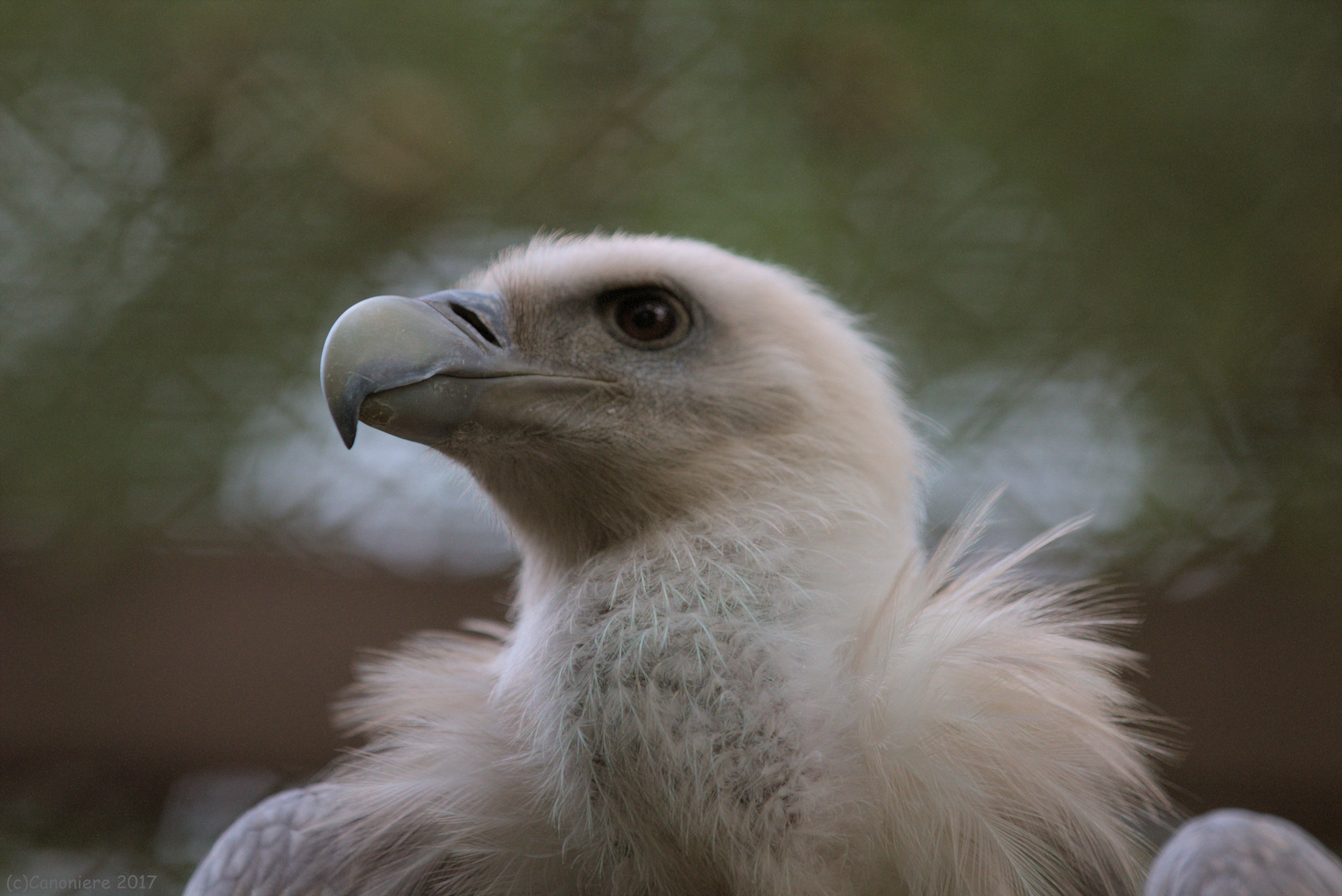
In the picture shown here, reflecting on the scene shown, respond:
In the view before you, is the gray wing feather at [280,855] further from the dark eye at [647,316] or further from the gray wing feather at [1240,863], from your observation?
the gray wing feather at [1240,863]

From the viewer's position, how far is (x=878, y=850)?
93 cm

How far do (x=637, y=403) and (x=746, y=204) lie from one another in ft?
2.90

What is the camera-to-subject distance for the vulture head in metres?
1.13

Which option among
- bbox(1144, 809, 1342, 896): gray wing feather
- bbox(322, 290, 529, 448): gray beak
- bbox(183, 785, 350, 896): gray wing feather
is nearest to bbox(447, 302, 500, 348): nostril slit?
bbox(322, 290, 529, 448): gray beak

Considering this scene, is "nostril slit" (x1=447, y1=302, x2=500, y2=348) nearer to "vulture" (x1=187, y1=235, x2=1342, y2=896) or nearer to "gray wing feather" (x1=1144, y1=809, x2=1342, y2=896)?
"vulture" (x1=187, y1=235, x2=1342, y2=896)

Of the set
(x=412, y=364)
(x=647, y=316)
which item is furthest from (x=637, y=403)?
(x=412, y=364)

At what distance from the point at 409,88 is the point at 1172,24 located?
124 centimetres

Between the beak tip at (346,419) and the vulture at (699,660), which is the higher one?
the beak tip at (346,419)

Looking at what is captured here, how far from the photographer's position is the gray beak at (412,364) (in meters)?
0.98

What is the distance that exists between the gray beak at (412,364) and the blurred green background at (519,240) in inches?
23.9

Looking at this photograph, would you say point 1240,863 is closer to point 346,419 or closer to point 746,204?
point 346,419

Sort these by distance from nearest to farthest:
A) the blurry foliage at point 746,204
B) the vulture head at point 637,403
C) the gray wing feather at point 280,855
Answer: the vulture head at point 637,403 → the gray wing feather at point 280,855 → the blurry foliage at point 746,204

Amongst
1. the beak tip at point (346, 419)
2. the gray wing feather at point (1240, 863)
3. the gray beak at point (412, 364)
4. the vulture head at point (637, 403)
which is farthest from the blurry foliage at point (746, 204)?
the beak tip at point (346, 419)

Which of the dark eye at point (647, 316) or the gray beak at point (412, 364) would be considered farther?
the dark eye at point (647, 316)
